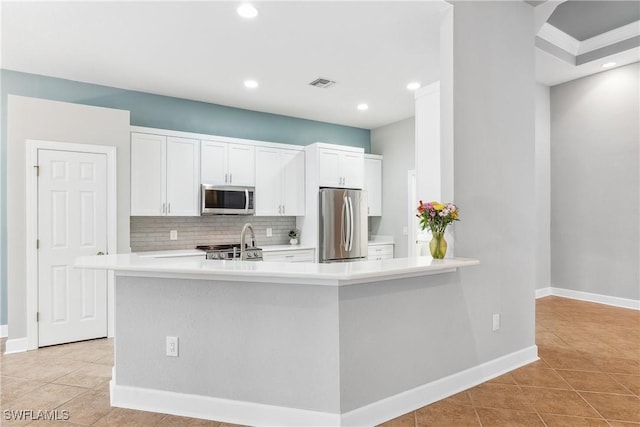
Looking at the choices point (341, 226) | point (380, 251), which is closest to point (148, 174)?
point (341, 226)

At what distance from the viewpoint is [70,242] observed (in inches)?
144

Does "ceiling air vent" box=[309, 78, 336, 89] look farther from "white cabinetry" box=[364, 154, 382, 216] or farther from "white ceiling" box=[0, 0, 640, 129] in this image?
"white cabinetry" box=[364, 154, 382, 216]

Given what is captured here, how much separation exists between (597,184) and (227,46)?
4868 millimetres

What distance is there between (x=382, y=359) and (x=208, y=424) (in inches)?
42.7

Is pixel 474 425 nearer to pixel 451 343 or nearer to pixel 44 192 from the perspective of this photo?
pixel 451 343

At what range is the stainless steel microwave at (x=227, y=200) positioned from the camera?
4.67 metres

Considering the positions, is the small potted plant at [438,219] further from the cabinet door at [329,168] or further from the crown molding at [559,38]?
the crown molding at [559,38]

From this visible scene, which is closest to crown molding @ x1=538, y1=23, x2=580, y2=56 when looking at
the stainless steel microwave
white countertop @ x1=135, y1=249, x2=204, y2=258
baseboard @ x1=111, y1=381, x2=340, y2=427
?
the stainless steel microwave

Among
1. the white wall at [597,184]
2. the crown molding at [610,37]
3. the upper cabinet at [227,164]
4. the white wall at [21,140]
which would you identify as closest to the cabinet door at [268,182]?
the upper cabinet at [227,164]

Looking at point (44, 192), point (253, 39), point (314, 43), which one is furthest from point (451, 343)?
point (44, 192)

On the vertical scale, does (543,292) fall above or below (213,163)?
below

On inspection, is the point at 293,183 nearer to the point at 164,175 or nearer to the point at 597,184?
the point at 164,175

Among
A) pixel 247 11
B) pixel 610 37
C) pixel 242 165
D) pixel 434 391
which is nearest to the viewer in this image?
pixel 434 391

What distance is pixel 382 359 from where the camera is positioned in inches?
85.1
